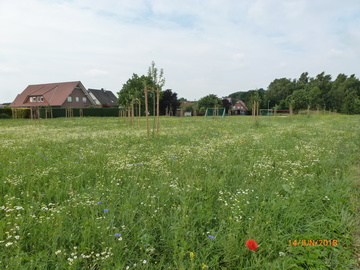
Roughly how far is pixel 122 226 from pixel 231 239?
1.22 m

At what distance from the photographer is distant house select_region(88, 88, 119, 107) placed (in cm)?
6566

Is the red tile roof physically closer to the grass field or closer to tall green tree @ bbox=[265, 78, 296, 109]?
the grass field

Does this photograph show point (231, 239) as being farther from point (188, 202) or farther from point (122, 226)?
point (122, 226)

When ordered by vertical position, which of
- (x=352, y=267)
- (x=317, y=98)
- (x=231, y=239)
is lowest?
(x=352, y=267)

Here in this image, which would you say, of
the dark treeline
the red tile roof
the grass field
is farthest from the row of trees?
the grass field

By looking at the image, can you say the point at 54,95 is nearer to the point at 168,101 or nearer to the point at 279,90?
the point at 168,101

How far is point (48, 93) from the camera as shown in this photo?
53969 mm

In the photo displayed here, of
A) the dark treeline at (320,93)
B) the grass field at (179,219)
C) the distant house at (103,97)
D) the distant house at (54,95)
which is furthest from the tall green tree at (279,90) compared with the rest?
the grass field at (179,219)

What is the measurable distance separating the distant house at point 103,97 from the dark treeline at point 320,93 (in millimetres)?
41799

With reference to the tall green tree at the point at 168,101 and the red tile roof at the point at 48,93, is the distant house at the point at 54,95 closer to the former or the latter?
the red tile roof at the point at 48,93

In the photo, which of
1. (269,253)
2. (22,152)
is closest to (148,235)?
(269,253)

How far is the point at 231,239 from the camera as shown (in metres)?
2.35

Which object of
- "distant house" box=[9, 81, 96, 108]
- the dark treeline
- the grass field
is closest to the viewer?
the grass field

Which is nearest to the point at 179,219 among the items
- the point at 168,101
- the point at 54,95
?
the point at 168,101
